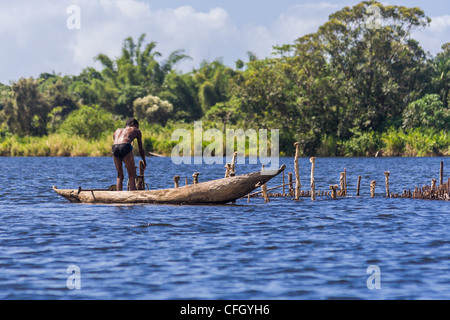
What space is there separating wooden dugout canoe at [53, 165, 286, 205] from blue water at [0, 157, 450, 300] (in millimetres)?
322

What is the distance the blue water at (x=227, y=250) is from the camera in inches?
386

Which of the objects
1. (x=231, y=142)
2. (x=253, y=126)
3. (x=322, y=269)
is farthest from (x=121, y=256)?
(x=253, y=126)

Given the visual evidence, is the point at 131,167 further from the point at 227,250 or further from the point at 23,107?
the point at 23,107

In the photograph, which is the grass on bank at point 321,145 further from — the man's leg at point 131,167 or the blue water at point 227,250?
the man's leg at point 131,167

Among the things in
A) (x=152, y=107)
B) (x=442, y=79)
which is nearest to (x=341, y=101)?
(x=442, y=79)

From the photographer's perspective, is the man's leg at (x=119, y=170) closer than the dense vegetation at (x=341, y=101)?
Yes

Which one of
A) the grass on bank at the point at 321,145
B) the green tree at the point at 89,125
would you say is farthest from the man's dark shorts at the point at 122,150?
the green tree at the point at 89,125

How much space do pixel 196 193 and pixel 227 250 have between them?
6.69 metres

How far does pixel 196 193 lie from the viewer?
19.4 m

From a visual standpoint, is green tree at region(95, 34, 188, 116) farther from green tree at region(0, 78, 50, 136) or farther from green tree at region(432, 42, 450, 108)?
green tree at region(432, 42, 450, 108)

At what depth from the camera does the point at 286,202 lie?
2280 centimetres

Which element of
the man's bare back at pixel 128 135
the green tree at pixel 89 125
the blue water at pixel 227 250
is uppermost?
the green tree at pixel 89 125

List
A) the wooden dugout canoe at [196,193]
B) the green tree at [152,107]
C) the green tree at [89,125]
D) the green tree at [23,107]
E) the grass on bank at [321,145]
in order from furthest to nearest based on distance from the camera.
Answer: the green tree at [152,107]
the green tree at [23,107]
the green tree at [89,125]
the grass on bank at [321,145]
the wooden dugout canoe at [196,193]

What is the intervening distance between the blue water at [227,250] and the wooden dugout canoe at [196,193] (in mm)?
322
